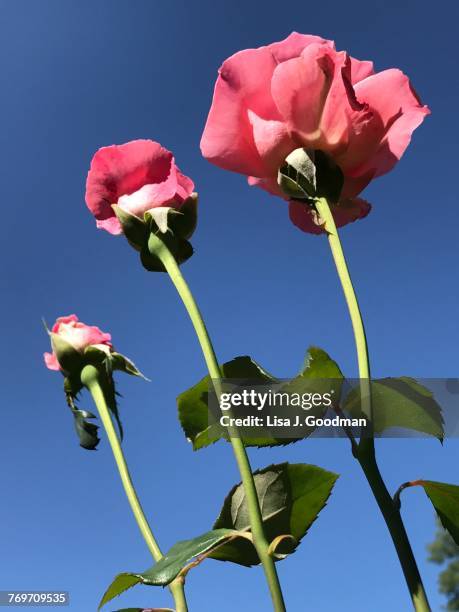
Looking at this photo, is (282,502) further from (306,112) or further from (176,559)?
(306,112)

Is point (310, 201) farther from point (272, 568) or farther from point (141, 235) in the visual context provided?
point (272, 568)

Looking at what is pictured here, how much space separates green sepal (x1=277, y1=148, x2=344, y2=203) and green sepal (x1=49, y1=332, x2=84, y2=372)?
1.11 ft

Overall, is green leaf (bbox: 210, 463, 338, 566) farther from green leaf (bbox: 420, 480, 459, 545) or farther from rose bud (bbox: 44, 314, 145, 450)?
rose bud (bbox: 44, 314, 145, 450)

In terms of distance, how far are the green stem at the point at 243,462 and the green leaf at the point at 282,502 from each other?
0.07m

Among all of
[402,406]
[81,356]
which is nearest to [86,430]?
[81,356]

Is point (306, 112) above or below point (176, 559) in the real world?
above

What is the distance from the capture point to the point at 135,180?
0.44 metres

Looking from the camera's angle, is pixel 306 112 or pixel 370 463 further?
pixel 306 112

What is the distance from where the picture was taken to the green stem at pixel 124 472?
42 centimetres

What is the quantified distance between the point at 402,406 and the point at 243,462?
0.34 ft

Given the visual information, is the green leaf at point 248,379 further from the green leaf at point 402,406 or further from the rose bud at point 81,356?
the rose bud at point 81,356

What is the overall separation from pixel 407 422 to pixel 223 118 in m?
0.22

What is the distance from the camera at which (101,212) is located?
449 millimetres

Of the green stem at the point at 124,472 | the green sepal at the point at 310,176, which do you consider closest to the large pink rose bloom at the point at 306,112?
the green sepal at the point at 310,176
